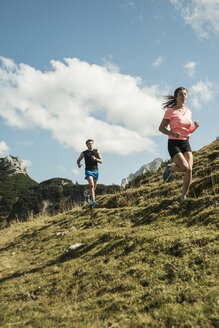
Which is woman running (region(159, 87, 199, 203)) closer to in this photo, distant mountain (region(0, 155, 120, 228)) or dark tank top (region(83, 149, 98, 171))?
dark tank top (region(83, 149, 98, 171))

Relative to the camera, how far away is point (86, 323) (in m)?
2.49

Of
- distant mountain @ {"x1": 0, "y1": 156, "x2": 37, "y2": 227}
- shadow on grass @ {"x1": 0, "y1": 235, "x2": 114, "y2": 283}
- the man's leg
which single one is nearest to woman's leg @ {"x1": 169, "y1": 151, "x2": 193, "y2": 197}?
shadow on grass @ {"x1": 0, "y1": 235, "x2": 114, "y2": 283}

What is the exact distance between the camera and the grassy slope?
239 cm

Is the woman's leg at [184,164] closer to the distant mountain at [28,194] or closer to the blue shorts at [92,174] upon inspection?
the blue shorts at [92,174]

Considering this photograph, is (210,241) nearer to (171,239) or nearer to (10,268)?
(171,239)

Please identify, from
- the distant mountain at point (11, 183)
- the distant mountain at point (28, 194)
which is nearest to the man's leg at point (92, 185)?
the distant mountain at point (28, 194)

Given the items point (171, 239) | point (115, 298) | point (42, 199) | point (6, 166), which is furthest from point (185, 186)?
point (6, 166)

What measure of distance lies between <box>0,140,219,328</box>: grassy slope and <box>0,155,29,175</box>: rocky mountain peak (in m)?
124

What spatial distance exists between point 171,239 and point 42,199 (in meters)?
79.9

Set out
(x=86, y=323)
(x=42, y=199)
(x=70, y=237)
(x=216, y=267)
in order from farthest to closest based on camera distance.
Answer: (x=42, y=199)
(x=70, y=237)
(x=216, y=267)
(x=86, y=323)

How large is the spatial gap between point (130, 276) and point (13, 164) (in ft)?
436

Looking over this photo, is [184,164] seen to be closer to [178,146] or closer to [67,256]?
[178,146]

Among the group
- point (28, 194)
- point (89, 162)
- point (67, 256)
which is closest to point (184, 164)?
point (67, 256)

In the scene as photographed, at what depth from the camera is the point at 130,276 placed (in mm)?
3277
